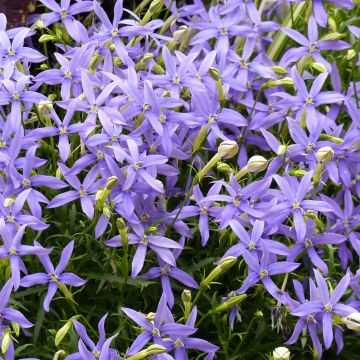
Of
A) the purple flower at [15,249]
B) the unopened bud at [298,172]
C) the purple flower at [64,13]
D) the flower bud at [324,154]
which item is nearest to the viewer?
the purple flower at [15,249]

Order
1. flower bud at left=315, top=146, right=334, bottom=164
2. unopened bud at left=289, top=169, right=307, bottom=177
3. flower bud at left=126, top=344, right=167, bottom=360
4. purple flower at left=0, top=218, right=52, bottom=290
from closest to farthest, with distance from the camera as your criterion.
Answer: flower bud at left=126, top=344, right=167, bottom=360 < purple flower at left=0, top=218, right=52, bottom=290 < flower bud at left=315, top=146, right=334, bottom=164 < unopened bud at left=289, top=169, right=307, bottom=177

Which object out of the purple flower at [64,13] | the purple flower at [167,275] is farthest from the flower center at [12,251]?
the purple flower at [64,13]

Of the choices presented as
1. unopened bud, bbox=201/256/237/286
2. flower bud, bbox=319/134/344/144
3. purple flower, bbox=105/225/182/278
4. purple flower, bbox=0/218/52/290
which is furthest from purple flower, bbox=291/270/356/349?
purple flower, bbox=0/218/52/290

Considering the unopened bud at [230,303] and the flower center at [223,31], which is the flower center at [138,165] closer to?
the unopened bud at [230,303]

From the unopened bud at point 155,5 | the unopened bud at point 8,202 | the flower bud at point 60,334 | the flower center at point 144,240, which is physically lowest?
the flower bud at point 60,334

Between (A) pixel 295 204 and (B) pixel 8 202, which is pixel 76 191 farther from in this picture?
(A) pixel 295 204

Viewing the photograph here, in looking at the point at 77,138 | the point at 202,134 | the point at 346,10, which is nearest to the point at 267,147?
the point at 202,134

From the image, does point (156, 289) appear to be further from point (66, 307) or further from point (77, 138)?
point (77, 138)

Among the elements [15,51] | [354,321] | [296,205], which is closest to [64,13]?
[15,51]

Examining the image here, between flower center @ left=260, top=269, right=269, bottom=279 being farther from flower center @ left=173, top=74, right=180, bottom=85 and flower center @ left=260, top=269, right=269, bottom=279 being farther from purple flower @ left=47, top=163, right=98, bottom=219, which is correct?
flower center @ left=173, top=74, right=180, bottom=85
